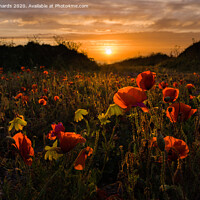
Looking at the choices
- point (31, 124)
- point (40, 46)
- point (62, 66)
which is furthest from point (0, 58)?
point (31, 124)

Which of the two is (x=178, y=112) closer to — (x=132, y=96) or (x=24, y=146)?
(x=132, y=96)

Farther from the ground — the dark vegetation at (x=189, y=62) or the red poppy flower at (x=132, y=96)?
the dark vegetation at (x=189, y=62)

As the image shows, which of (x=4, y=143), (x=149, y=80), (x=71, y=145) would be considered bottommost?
(x=4, y=143)

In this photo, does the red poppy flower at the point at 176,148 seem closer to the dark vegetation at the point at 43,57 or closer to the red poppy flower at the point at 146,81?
the red poppy flower at the point at 146,81

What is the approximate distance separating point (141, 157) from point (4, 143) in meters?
1.51

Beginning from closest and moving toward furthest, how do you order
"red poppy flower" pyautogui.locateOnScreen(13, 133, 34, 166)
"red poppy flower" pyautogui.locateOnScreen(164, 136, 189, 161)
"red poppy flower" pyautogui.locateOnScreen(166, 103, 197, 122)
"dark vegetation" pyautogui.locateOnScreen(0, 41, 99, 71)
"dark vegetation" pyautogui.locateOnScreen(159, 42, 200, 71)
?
"red poppy flower" pyautogui.locateOnScreen(13, 133, 34, 166) < "red poppy flower" pyautogui.locateOnScreen(164, 136, 189, 161) < "red poppy flower" pyautogui.locateOnScreen(166, 103, 197, 122) < "dark vegetation" pyautogui.locateOnScreen(0, 41, 99, 71) < "dark vegetation" pyautogui.locateOnScreen(159, 42, 200, 71)

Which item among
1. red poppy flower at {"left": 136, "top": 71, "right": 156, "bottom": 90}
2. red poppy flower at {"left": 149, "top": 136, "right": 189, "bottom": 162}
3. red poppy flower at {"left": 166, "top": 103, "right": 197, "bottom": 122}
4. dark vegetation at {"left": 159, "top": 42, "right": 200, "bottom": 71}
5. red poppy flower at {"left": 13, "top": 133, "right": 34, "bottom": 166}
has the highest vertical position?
dark vegetation at {"left": 159, "top": 42, "right": 200, "bottom": 71}

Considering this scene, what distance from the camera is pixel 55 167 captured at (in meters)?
1.61

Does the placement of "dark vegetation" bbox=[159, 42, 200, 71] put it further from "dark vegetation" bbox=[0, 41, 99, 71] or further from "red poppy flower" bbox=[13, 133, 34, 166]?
"red poppy flower" bbox=[13, 133, 34, 166]

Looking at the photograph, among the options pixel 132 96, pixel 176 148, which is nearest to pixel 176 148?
pixel 176 148

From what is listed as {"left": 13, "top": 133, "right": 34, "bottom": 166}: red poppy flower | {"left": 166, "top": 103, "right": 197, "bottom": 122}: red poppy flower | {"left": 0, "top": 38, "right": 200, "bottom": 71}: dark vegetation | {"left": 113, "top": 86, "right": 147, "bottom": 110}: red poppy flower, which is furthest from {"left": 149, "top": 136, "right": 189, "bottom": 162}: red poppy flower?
{"left": 0, "top": 38, "right": 200, "bottom": 71}: dark vegetation

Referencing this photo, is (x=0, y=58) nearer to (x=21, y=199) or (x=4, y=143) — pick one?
(x=4, y=143)

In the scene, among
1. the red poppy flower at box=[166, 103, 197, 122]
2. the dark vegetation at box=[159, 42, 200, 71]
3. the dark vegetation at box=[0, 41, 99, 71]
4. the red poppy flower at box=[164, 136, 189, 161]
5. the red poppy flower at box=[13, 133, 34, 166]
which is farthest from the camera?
the dark vegetation at box=[159, 42, 200, 71]

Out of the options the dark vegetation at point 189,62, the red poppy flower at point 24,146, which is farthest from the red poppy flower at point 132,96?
the dark vegetation at point 189,62
